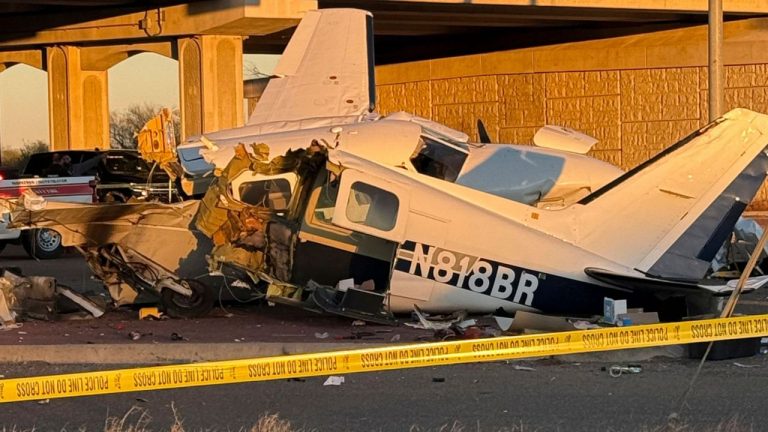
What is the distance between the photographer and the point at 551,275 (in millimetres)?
12086

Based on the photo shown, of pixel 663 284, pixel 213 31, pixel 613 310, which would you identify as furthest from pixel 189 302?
pixel 213 31

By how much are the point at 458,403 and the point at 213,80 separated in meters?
30.3

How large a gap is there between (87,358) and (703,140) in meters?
6.23

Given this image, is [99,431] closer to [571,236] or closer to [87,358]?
[87,358]

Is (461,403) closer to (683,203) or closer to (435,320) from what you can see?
(435,320)

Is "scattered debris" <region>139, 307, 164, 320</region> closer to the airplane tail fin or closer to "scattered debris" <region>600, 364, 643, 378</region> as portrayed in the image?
the airplane tail fin

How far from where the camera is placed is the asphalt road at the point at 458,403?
8.30 m

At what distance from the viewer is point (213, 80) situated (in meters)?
38.2

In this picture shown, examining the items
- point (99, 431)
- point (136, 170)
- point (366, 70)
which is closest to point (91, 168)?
point (136, 170)

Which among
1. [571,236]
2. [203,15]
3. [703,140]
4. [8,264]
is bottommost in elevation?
[8,264]

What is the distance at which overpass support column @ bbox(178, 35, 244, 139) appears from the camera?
37.9m

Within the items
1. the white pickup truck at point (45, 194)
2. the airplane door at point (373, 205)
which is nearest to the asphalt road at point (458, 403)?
the airplane door at point (373, 205)

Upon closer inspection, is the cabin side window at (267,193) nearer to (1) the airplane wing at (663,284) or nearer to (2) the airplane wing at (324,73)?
(1) the airplane wing at (663,284)

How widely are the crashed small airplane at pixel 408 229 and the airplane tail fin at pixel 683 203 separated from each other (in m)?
0.01
